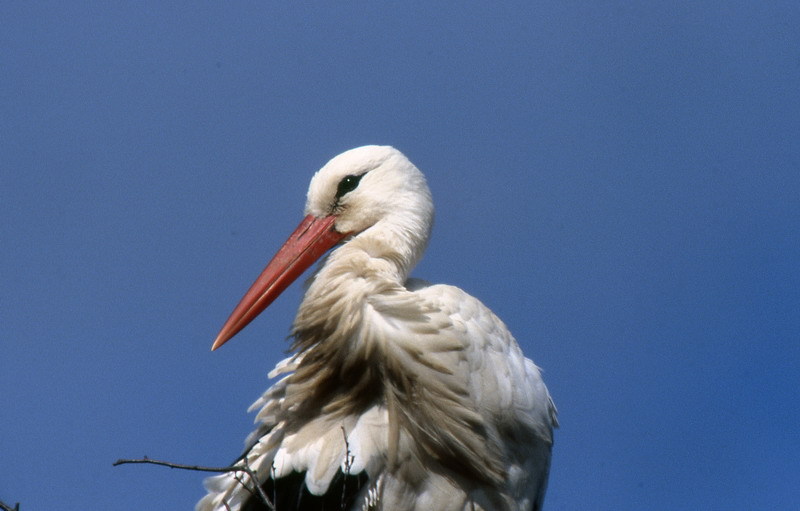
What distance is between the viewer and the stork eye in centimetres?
234

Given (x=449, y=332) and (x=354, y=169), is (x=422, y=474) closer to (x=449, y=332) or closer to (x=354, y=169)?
(x=449, y=332)

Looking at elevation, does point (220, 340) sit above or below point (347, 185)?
below

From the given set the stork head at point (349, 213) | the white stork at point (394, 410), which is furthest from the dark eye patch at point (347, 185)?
the white stork at point (394, 410)

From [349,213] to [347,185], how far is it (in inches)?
2.7

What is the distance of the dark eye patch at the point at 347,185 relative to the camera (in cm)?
A: 234

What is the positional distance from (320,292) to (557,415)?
565mm

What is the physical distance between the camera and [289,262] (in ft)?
7.68

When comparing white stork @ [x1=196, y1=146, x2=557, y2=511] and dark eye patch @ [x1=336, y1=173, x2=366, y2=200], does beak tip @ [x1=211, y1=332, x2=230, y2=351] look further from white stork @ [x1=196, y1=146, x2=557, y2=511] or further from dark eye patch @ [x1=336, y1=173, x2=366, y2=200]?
dark eye patch @ [x1=336, y1=173, x2=366, y2=200]

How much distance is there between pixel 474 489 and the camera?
1.81m

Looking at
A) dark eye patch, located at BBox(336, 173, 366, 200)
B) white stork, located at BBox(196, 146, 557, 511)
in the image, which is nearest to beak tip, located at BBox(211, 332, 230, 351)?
white stork, located at BBox(196, 146, 557, 511)

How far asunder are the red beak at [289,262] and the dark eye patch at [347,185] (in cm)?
6

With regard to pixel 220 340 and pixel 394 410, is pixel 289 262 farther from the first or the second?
pixel 394 410

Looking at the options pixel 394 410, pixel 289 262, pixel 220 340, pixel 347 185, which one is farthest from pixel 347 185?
pixel 394 410

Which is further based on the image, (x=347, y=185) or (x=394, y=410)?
(x=347, y=185)
